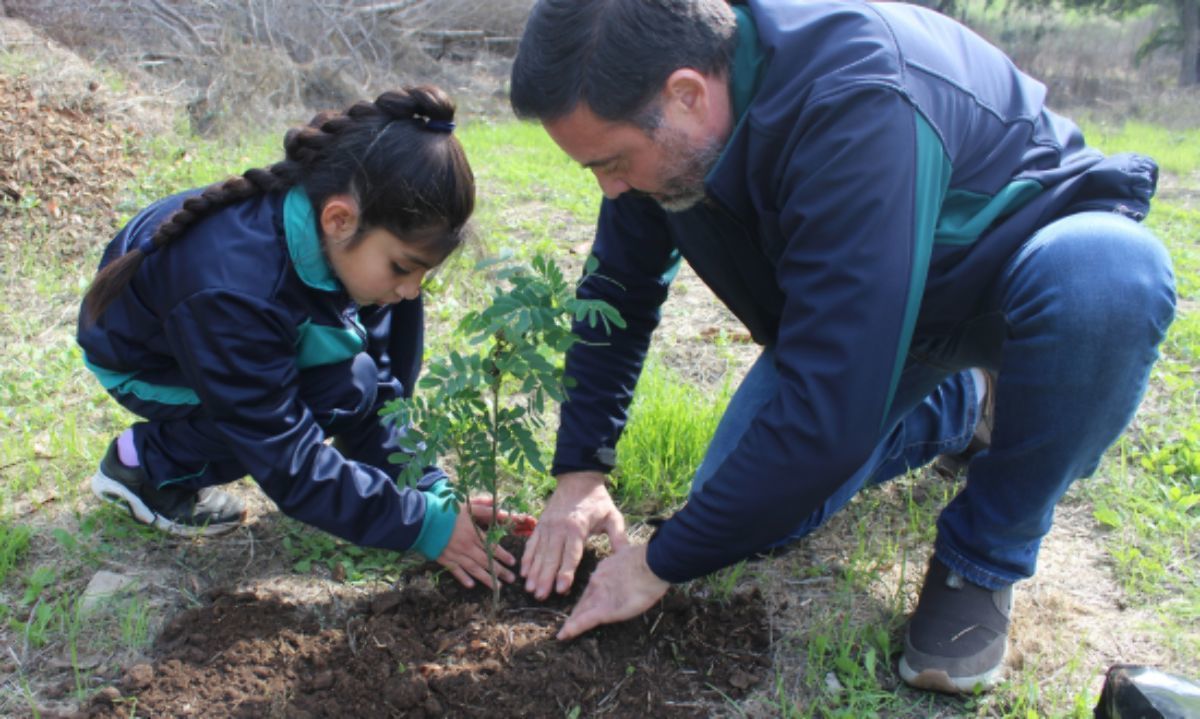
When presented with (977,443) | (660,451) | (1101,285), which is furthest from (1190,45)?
(1101,285)

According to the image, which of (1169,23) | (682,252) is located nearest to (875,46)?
(682,252)

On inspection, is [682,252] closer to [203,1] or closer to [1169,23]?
[203,1]

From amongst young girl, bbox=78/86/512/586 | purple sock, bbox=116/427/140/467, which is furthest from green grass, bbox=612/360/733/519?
purple sock, bbox=116/427/140/467

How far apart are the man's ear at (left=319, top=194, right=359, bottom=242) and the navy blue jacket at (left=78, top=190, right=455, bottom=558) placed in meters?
0.05

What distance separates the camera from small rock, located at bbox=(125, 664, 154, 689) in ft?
6.34

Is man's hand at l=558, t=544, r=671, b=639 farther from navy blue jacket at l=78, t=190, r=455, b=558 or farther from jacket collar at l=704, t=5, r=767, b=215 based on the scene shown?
jacket collar at l=704, t=5, r=767, b=215

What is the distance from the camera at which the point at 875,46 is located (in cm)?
170

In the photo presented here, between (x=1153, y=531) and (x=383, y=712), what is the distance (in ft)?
6.89

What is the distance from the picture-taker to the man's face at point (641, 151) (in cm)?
182

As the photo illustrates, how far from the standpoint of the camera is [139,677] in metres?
1.94

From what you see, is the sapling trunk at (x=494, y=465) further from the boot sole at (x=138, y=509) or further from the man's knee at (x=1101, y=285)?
the man's knee at (x=1101, y=285)

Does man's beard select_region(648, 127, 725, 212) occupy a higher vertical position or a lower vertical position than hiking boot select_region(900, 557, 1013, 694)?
higher

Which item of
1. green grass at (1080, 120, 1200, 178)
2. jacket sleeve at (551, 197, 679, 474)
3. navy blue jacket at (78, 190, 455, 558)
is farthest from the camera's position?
green grass at (1080, 120, 1200, 178)

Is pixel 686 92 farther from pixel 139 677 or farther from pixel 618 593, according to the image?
pixel 139 677
